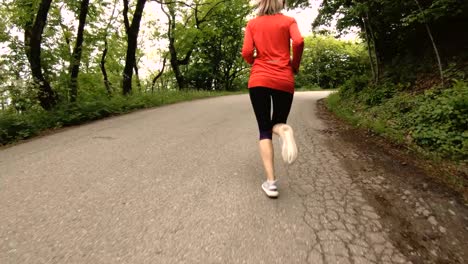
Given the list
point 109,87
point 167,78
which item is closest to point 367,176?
point 109,87

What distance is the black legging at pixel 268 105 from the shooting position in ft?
9.97

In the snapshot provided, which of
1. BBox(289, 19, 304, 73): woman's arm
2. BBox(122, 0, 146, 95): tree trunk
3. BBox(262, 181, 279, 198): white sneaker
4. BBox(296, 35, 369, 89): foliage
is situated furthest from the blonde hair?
BBox(296, 35, 369, 89): foliage

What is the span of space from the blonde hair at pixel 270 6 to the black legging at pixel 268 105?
788 mm

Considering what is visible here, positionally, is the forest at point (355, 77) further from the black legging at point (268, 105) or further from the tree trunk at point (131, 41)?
the black legging at point (268, 105)

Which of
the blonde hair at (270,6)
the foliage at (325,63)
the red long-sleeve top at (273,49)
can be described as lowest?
the foliage at (325,63)

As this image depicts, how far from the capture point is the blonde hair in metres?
3.01

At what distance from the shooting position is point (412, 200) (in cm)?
310

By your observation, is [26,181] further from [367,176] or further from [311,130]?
[311,130]

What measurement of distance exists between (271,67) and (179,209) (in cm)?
167

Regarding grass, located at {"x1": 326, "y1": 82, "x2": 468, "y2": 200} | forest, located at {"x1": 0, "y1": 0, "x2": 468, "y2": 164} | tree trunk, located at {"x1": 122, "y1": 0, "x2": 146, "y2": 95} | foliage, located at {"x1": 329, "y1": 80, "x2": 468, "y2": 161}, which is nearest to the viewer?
grass, located at {"x1": 326, "y1": 82, "x2": 468, "y2": 200}

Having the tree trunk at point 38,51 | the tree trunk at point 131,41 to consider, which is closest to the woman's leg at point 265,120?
the tree trunk at point 38,51

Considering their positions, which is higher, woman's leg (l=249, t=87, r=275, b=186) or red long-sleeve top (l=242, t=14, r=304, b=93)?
red long-sleeve top (l=242, t=14, r=304, b=93)

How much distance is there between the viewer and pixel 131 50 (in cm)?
1233

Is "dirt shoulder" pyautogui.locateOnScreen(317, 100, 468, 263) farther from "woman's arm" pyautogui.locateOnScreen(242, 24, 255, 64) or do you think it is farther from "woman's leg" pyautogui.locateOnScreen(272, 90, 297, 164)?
"woman's arm" pyautogui.locateOnScreen(242, 24, 255, 64)
